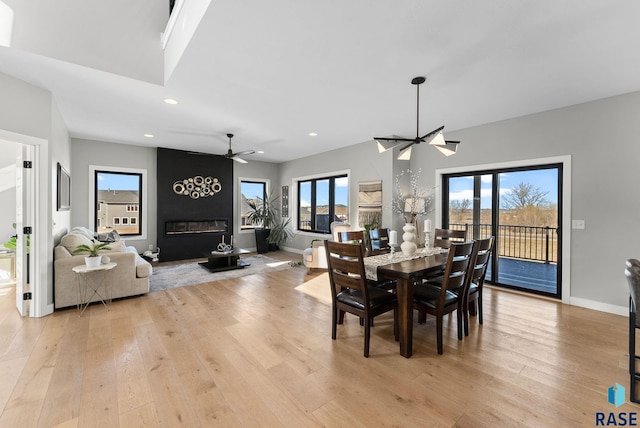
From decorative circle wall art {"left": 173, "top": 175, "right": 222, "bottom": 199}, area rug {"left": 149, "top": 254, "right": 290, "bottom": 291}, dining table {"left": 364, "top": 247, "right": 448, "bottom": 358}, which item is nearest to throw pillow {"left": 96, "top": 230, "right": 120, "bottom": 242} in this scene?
area rug {"left": 149, "top": 254, "right": 290, "bottom": 291}

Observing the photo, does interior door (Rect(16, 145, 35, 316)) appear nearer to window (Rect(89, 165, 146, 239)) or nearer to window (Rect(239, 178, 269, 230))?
window (Rect(89, 165, 146, 239))

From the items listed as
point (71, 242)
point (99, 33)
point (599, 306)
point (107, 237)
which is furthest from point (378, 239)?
point (107, 237)

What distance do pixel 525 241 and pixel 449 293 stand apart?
2.59 m

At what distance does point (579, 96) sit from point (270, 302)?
480cm

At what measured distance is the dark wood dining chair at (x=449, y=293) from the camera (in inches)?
95.7

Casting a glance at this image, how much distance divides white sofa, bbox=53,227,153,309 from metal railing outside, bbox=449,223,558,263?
5.09 metres

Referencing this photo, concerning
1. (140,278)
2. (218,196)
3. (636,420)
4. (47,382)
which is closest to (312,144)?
(218,196)

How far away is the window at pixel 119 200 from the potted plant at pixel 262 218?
2669mm

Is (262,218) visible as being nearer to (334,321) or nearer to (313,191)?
(313,191)

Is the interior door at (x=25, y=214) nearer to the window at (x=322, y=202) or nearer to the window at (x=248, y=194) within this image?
the window at (x=248, y=194)

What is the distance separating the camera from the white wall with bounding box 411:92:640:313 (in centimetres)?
334

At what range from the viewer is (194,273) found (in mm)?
5348

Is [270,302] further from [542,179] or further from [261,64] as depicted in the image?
[542,179]

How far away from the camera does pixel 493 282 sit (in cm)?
456
